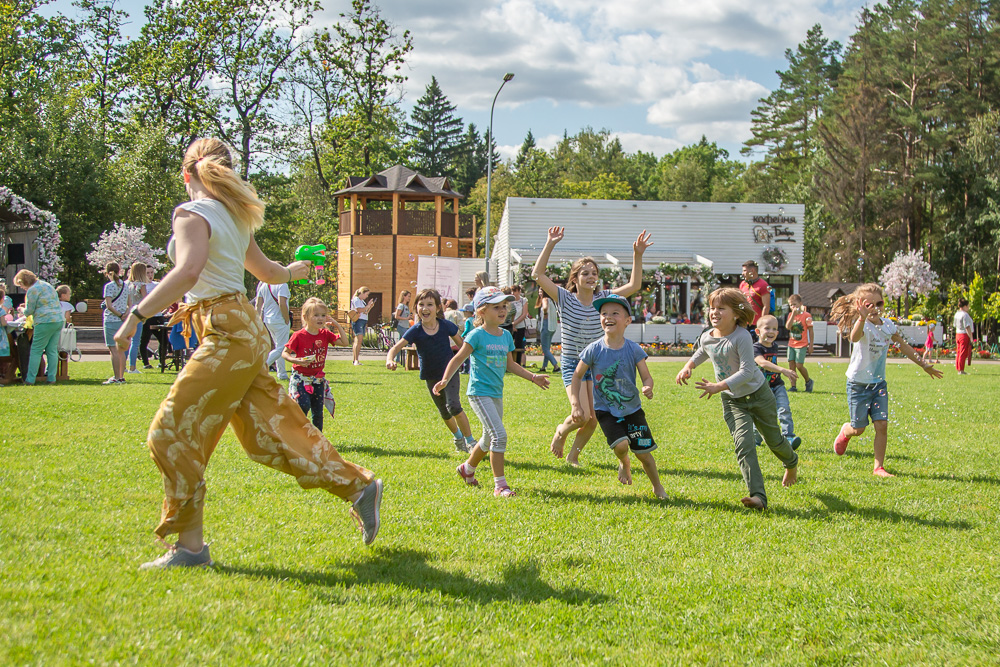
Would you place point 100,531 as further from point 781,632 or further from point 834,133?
point 834,133

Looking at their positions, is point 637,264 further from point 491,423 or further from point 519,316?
point 519,316

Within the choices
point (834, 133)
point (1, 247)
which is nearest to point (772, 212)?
point (834, 133)

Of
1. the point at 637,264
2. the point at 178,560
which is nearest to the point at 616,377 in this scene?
the point at 637,264

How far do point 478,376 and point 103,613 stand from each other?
3444mm

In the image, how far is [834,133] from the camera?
53.3m

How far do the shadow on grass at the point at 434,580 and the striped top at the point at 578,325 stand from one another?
3042 mm

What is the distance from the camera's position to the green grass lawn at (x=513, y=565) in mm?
3324

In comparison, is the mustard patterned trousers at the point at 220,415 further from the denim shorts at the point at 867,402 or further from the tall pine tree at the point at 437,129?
the tall pine tree at the point at 437,129

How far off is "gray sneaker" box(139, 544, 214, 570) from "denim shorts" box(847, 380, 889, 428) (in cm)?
557

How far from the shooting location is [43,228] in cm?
3131

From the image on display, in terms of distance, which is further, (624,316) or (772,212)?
(772,212)

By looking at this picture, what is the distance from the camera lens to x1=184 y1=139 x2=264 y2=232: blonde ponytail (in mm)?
4133

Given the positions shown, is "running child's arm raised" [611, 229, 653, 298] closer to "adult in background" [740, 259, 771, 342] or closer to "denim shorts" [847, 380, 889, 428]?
"denim shorts" [847, 380, 889, 428]

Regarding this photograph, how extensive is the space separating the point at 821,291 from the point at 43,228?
146 feet
